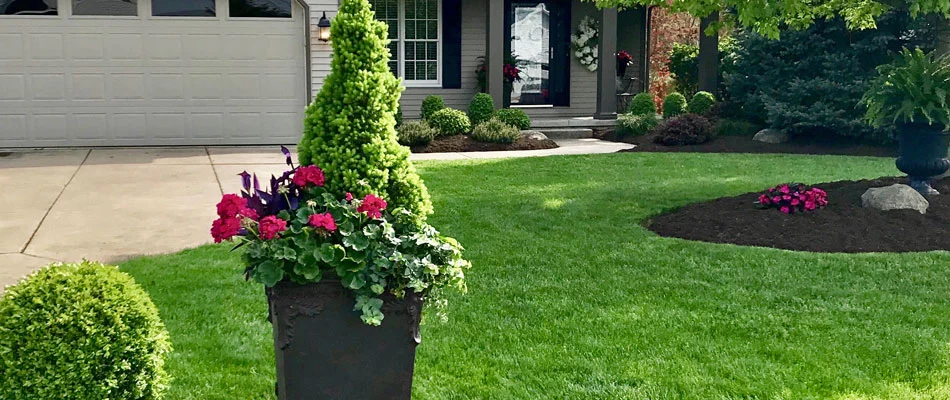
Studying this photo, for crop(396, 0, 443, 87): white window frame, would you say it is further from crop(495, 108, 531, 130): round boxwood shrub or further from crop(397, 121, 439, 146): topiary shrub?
crop(397, 121, 439, 146): topiary shrub

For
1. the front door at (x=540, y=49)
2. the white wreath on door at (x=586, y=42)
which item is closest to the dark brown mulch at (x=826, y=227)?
the white wreath on door at (x=586, y=42)

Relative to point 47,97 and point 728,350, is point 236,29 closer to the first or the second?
point 47,97

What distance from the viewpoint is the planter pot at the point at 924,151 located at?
7.88m

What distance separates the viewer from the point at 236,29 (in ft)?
45.9

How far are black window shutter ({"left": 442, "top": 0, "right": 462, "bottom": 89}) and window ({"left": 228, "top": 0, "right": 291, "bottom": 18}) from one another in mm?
3608

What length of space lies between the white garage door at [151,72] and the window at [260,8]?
0.01 metres

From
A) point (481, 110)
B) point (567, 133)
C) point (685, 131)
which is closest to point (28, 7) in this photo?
point (481, 110)

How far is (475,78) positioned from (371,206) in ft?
46.4

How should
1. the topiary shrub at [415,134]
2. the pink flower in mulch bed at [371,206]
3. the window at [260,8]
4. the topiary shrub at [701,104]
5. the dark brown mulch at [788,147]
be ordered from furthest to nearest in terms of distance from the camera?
the topiary shrub at [701,104] < the window at [260,8] < the dark brown mulch at [788,147] < the topiary shrub at [415,134] < the pink flower in mulch bed at [371,206]

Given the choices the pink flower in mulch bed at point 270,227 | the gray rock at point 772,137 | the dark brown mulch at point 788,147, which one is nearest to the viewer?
the pink flower in mulch bed at point 270,227

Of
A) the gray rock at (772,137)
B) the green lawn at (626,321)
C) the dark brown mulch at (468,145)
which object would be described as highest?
the gray rock at (772,137)

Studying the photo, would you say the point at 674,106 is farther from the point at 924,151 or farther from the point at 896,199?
the point at 896,199

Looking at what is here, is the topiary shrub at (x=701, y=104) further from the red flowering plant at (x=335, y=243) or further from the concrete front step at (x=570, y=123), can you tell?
the red flowering plant at (x=335, y=243)

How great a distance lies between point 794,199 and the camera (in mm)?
7676
